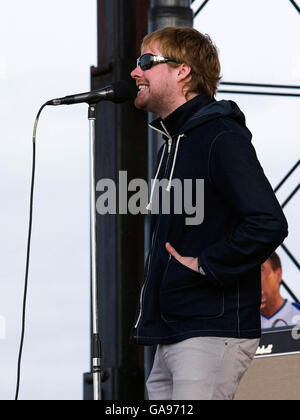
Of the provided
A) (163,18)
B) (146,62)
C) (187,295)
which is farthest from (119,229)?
(187,295)

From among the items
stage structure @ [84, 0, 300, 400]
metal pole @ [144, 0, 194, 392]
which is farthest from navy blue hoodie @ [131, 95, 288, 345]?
stage structure @ [84, 0, 300, 400]

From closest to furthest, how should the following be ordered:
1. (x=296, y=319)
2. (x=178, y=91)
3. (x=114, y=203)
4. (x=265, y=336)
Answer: (x=178, y=91) → (x=265, y=336) → (x=114, y=203) → (x=296, y=319)

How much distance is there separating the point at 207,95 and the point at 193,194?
1.21 ft

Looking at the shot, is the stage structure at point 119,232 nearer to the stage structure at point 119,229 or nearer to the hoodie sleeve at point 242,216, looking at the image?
the stage structure at point 119,229

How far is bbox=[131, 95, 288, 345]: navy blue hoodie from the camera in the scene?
2.91 metres

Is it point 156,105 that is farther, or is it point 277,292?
point 277,292

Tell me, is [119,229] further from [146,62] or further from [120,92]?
[146,62]

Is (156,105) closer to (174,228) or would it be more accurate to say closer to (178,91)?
(178,91)

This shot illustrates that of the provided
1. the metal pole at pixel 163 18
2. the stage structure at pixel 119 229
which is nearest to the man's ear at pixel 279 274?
the stage structure at pixel 119 229

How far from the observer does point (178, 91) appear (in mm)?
3182

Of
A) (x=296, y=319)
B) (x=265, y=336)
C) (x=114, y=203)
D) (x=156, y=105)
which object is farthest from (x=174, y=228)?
(x=296, y=319)

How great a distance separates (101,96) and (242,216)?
72 cm

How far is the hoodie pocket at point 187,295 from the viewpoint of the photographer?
292 cm

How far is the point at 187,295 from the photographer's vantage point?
9.66 ft
